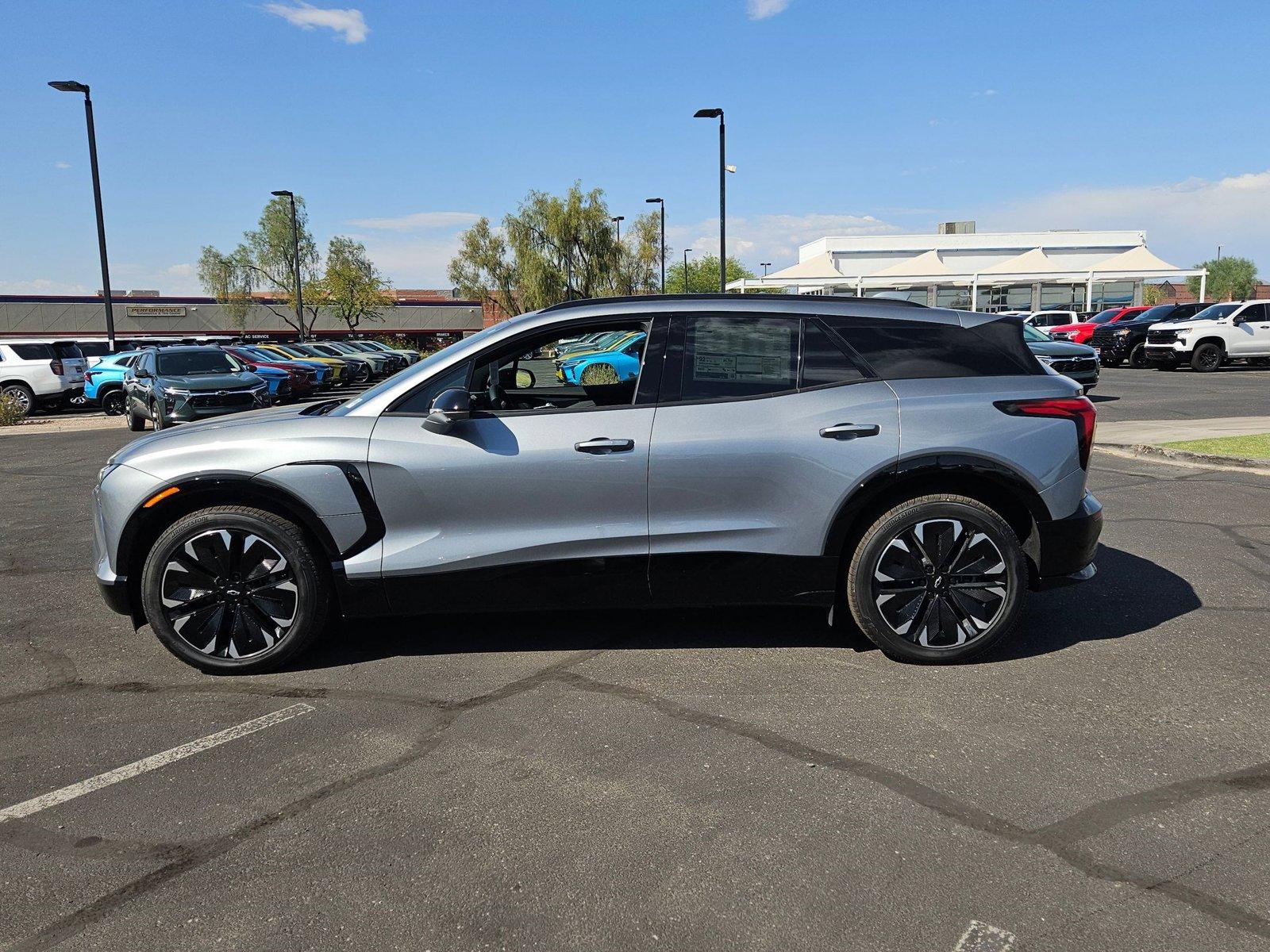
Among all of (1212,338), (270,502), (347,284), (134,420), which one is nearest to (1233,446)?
(270,502)

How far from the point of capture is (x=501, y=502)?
164 inches

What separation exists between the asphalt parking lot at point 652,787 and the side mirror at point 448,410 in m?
1.16

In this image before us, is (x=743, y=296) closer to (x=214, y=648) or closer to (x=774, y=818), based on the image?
(x=774, y=818)

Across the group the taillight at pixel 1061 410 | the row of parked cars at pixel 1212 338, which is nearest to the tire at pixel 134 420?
the taillight at pixel 1061 410

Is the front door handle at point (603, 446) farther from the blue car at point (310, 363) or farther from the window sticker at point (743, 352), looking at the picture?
the blue car at point (310, 363)

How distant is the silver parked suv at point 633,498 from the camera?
417 cm

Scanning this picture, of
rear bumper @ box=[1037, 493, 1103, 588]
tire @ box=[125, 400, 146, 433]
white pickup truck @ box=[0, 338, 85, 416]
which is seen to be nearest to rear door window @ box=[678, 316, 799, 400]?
rear bumper @ box=[1037, 493, 1103, 588]

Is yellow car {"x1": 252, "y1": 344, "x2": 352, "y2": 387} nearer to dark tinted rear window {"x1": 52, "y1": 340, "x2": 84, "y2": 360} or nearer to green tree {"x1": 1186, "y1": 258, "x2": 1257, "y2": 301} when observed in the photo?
dark tinted rear window {"x1": 52, "y1": 340, "x2": 84, "y2": 360}

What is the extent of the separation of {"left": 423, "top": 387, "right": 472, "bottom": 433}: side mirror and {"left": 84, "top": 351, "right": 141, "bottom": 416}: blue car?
2175 cm

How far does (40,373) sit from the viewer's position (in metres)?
21.9

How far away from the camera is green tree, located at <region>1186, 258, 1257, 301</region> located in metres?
116

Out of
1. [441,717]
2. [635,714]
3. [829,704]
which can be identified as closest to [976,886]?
[829,704]

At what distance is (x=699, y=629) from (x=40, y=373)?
22.7 meters

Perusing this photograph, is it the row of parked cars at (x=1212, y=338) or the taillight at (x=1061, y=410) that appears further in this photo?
the row of parked cars at (x=1212, y=338)
